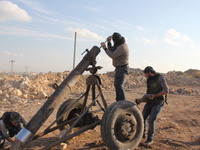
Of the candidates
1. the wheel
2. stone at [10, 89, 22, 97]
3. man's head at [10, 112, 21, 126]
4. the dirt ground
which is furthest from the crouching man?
stone at [10, 89, 22, 97]

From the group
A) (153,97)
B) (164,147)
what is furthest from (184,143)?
(153,97)

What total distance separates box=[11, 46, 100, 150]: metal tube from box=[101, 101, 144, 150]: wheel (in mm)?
994

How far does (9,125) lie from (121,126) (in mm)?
2540

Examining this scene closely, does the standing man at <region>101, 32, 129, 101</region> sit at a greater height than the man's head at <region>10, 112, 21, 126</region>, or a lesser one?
greater

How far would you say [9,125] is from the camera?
530 cm

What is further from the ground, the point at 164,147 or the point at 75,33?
the point at 75,33

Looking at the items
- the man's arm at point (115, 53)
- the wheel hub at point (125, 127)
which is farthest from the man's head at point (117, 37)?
the wheel hub at point (125, 127)

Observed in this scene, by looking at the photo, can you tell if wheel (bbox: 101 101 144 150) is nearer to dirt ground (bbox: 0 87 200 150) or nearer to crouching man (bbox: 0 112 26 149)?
dirt ground (bbox: 0 87 200 150)

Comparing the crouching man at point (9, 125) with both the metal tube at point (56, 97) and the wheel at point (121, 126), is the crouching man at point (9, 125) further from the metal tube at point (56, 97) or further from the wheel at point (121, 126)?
the wheel at point (121, 126)

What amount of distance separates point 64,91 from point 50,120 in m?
3.29

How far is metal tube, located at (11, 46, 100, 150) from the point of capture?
441cm

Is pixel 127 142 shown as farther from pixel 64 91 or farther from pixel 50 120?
pixel 50 120

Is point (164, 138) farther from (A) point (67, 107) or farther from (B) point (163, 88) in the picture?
(A) point (67, 107)

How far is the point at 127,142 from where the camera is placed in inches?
186
